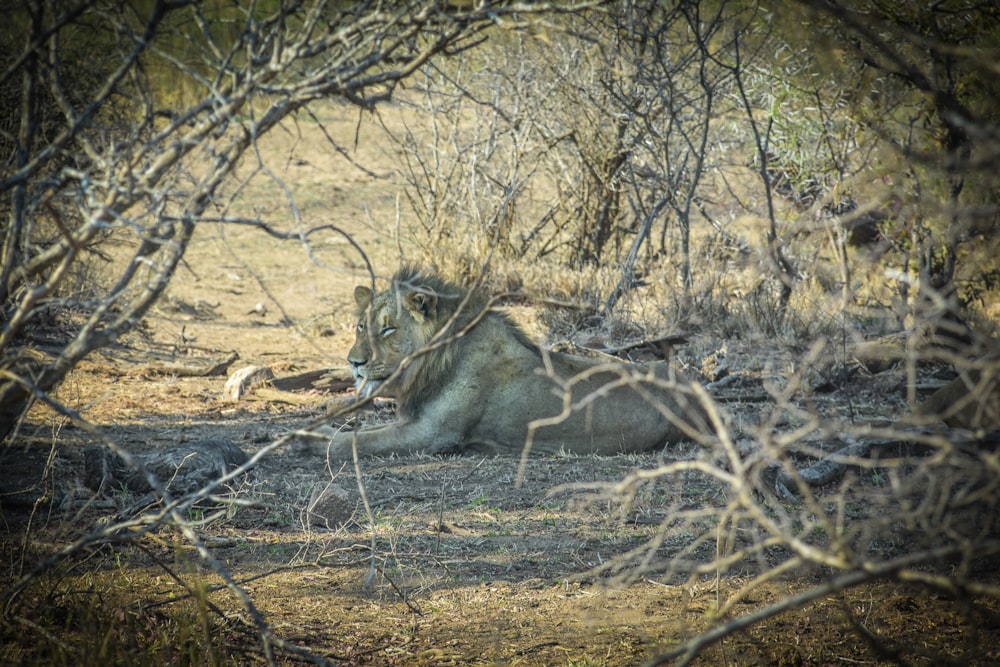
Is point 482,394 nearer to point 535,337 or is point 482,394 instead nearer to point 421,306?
point 421,306

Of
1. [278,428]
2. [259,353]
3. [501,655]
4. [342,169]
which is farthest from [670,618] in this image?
[342,169]

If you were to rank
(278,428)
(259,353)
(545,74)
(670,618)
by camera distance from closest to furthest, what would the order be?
(670,618) < (278,428) < (259,353) < (545,74)

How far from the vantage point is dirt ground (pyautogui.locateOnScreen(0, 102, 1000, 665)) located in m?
3.46

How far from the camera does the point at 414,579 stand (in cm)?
408

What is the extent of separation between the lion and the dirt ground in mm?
189

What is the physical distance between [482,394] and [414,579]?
2.21m

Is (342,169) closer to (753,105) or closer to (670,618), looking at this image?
(753,105)

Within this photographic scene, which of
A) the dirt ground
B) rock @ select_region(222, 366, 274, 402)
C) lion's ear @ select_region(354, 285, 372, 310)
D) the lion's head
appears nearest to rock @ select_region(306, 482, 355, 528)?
the dirt ground

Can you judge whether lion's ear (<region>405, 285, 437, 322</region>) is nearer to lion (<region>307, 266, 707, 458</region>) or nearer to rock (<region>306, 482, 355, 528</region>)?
lion (<region>307, 266, 707, 458</region>)

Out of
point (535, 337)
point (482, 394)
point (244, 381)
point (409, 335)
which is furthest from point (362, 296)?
point (535, 337)

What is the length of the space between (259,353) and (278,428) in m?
2.78

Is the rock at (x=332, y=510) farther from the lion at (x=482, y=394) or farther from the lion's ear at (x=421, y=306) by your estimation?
the lion's ear at (x=421, y=306)

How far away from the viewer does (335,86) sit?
3.18 meters

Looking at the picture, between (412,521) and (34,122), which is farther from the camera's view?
(412,521)
